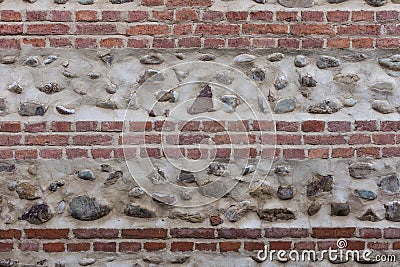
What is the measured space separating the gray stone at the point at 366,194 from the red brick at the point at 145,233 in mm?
1236

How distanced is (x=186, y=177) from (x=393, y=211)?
4.31ft

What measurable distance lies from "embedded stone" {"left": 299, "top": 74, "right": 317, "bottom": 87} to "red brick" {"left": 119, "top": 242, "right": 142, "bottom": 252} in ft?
4.76

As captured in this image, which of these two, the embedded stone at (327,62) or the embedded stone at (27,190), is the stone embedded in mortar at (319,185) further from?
the embedded stone at (27,190)

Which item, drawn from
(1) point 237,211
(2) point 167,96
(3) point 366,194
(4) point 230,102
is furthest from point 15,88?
(3) point 366,194

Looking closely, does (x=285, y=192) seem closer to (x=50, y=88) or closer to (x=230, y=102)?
(x=230, y=102)

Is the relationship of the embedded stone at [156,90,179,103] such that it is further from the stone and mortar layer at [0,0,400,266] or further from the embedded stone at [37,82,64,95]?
the embedded stone at [37,82,64,95]

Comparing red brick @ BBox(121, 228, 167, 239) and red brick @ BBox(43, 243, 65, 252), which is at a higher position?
red brick @ BBox(121, 228, 167, 239)

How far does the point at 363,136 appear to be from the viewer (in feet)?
9.55

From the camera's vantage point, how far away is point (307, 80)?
295 centimetres

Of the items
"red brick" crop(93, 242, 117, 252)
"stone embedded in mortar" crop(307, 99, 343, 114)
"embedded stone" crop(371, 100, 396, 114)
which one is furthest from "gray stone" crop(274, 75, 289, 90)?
"red brick" crop(93, 242, 117, 252)

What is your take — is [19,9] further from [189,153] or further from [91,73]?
[189,153]

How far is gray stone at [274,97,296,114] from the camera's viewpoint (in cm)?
294

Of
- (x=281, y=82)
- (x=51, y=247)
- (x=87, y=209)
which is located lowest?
(x=51, y=247)

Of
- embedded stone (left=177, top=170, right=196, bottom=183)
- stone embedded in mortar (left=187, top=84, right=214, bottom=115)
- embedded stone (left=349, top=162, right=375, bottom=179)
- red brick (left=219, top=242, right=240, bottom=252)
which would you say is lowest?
red brick (left=219, top=242, right=240, bottom=252)
